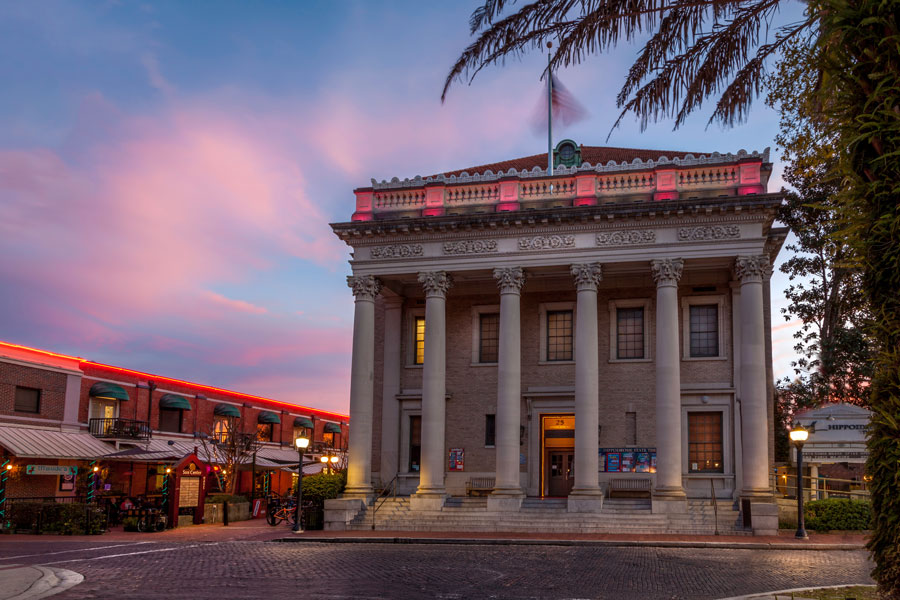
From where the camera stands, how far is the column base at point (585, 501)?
28.5 meters

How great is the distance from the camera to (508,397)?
30.4 meters

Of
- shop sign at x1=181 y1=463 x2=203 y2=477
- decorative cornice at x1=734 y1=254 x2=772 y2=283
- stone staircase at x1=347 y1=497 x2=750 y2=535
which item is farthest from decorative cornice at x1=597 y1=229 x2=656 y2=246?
shop sign at x1=181 y1=463 x2=203 y2=477

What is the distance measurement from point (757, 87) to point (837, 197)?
5582 mm

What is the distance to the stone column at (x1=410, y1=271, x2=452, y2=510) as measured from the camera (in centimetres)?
3042

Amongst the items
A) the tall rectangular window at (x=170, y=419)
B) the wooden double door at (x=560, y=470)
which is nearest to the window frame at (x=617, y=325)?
the wooden double door at (x=560, y=470)

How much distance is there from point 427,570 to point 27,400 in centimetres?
2765

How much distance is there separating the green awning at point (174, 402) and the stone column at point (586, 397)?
3016cm

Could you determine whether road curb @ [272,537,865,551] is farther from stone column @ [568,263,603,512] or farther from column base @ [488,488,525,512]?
stone column @ [568,263,603,512]

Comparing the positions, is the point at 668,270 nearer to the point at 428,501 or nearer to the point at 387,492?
the point at 428,501

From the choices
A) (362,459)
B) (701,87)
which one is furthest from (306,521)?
(701,87)

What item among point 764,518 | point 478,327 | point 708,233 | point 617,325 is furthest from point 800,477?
point 478,327

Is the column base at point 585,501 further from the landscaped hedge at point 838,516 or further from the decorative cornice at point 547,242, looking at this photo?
the decorative cornice at point 547,242

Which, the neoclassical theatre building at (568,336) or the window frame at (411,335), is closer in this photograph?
the neoclassical theatre building at (568,336)

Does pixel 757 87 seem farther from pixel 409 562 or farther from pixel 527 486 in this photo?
pixel 527 486
